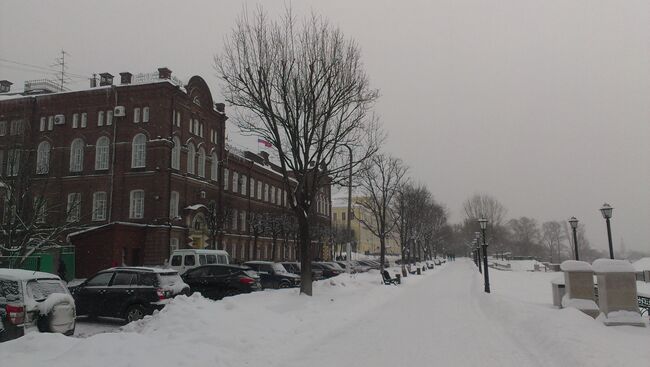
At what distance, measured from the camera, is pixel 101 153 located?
4141cm

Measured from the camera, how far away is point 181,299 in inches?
456

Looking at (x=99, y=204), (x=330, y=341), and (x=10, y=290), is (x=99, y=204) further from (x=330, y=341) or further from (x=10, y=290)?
(x=330, y=341)

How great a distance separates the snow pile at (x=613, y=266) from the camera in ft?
39.2

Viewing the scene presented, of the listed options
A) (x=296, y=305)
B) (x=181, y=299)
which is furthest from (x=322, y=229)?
(x=181, y=299)

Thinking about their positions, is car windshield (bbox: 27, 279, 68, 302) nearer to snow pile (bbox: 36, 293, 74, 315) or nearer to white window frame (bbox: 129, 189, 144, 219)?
snow pile (bbox: 36, 293, 74, 315)

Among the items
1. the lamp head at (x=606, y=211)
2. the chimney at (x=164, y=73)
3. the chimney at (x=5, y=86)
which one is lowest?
the lamp head at (x=606, y=211)

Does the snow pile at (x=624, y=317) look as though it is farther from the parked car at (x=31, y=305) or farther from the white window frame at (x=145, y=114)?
the white window frame at (x=145, y=114)

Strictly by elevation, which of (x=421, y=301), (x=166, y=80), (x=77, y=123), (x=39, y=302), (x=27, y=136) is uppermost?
(x=166, y=80)

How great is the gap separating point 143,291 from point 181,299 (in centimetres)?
249

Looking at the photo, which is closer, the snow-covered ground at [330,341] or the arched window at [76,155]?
the snow-covered ground at [330,341]

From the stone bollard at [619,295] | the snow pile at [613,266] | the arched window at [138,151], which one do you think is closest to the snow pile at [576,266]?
the snow pile at [613,266]

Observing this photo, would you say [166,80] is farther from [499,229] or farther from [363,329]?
[499,229]

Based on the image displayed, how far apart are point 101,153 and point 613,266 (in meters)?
39.7

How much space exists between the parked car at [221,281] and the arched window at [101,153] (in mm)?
25054
